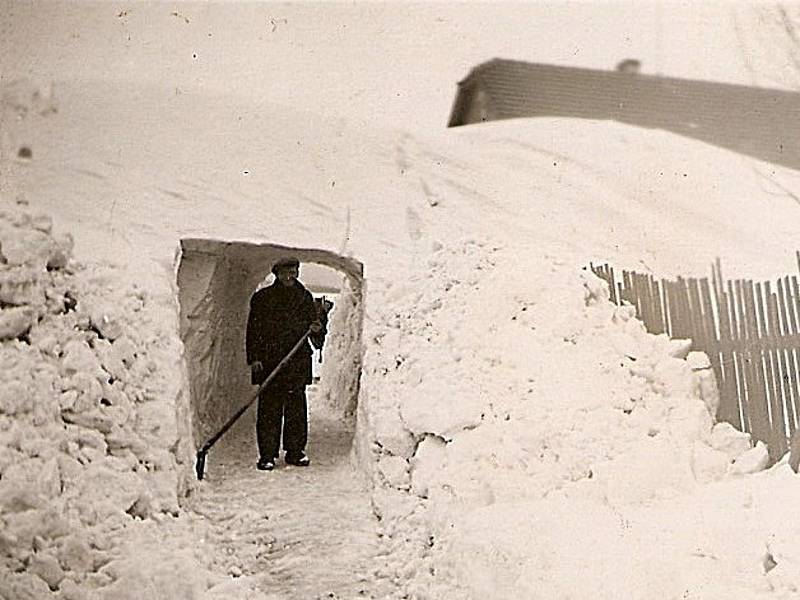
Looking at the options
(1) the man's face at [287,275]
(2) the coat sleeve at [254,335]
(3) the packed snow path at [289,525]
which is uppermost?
(1) the man's face at [287,275]

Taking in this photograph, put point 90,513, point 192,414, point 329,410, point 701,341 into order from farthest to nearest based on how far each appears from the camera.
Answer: point 329,410 < point 192,414 < point 701,341 < point 90,513

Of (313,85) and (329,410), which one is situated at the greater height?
(313,85)

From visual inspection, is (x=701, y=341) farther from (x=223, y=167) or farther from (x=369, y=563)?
(x=223, y=167)

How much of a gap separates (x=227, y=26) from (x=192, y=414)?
821mm

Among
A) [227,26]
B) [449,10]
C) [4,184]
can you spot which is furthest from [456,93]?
[4,184]

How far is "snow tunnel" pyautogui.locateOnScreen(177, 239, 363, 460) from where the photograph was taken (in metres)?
1.81

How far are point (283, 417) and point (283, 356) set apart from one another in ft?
0.48

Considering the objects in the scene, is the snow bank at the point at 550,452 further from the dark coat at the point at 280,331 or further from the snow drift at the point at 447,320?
the dark coat at the point at 280,331

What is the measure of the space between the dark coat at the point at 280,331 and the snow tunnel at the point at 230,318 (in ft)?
0.26

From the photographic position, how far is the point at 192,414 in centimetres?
179

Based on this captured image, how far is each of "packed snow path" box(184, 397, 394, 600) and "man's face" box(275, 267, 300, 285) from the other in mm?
342

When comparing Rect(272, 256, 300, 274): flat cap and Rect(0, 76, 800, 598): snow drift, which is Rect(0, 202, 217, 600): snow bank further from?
Rect(272, 256, 300, 274): flat cap

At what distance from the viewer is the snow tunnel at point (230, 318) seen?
181cm

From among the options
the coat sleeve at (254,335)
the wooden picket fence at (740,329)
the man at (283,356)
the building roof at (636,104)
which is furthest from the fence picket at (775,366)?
the coat sleeve at (254,335)
